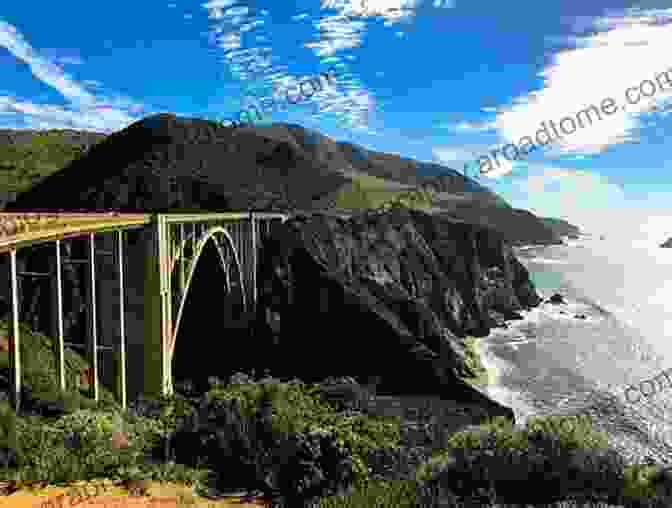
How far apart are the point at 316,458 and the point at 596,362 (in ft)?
136

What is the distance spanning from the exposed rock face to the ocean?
4.21 meters

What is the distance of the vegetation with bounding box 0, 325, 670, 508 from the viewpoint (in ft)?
19.9

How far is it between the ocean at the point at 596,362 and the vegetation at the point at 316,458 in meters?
14.0

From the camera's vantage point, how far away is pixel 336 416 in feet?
32.4

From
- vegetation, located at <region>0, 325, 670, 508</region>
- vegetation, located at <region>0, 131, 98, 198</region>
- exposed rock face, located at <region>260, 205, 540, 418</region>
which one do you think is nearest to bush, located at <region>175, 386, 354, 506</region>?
vegetation, located at <region>0, 325, 670, 508</region>

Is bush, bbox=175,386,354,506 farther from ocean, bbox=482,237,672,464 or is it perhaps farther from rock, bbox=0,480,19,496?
ocean, bbox=482,237,672,464

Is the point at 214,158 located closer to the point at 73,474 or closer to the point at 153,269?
the point at 153,269

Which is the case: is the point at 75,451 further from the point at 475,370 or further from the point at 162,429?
the point at 475,370

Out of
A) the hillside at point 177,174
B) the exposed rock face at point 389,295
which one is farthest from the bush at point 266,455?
the hillside at point 177,174

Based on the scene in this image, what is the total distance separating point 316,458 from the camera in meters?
7.48

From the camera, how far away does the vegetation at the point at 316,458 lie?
6070 mm

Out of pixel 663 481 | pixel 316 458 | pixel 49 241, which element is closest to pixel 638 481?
pixel 663 481

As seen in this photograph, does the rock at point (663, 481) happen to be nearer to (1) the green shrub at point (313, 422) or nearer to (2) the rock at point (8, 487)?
(1) the green shrub at point (313, 422)

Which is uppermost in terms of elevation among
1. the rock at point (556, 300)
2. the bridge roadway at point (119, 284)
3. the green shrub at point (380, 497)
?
the bridge roadway at point (119, 284)
